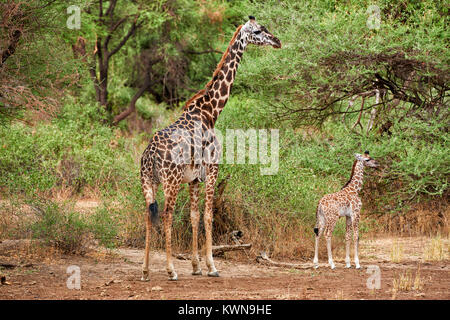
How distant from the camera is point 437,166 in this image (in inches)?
410

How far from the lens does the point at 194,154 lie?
322 inches

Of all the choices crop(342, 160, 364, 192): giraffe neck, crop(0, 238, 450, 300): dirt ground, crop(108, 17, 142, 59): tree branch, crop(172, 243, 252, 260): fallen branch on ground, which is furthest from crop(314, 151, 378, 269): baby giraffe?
crop(108, 17, 142, 59): tree branch

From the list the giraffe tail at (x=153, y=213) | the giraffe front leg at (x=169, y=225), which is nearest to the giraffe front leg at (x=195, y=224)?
the giraffe front leg at (x=169, y=225)

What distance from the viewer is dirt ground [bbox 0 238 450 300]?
23.2ft

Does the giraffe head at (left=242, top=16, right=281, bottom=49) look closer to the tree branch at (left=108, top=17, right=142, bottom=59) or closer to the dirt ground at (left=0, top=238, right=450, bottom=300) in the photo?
the dirt ground at (left=0, top=238, right=450, bottom=300)

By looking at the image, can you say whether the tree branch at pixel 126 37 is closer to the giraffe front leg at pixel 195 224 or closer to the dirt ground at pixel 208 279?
the dirt ground at pixel 208 279

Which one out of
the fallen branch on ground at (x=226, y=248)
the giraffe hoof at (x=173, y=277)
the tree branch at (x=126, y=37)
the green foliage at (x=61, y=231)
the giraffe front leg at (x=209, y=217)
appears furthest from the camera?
the tree branch at (x=126, y=37)

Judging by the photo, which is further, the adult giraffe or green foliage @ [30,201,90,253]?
green foliage @ [30,201,90,253]

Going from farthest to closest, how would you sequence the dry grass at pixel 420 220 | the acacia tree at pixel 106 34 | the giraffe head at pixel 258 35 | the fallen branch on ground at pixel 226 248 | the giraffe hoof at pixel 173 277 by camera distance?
the acacia tree at pixel 106 34 < the dry grass at pixel 420 220 < the fallen branch on ground at pixel 226 248 < the giraffe head at pixel 258 35 < the giraffe hoof at pixel 173 277

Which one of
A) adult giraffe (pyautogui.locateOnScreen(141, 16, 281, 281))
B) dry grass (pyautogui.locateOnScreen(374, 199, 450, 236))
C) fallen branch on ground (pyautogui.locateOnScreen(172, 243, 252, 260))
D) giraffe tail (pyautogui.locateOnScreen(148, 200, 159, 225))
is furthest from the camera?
dry grass (pyautogui.locateOnScreen(374, 199, 450, 236))

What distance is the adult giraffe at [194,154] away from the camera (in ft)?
25.7

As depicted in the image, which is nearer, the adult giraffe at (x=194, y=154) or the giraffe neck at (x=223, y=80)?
the adult giraffe at (x=194, y=154)

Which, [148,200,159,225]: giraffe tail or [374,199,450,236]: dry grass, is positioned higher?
[148,200,159,225]: giraffe tail

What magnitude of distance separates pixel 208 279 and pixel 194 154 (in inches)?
63.2
